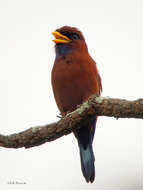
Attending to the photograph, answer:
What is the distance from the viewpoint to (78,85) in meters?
4.42

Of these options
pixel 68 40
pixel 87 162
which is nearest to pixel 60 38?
pixel 68 40

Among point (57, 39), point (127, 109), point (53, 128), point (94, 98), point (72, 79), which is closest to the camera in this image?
point (127, 109)

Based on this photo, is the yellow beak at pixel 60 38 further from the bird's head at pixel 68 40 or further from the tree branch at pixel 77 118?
the tree branch at pixel 77 118

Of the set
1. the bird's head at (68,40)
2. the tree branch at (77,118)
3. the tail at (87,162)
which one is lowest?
the tail at (87,162)

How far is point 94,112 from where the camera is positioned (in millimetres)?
3223

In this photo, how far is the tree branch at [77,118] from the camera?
2.96 meters

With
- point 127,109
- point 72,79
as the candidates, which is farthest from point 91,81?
point 127,109

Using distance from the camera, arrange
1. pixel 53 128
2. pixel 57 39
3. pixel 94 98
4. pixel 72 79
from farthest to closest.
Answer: pixel 57 39 < pixel 72 79 < pixel 53 128 < pixel 94 98

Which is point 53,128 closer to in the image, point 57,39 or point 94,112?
point 94,112

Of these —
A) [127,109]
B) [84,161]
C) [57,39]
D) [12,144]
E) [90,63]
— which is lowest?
[84,161]

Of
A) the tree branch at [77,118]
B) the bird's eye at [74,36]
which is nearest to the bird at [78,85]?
the bird's eye at [74,36]

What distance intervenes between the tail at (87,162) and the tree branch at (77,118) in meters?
1.22

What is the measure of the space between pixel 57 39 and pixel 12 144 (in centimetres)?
193

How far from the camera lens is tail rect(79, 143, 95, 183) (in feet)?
14.7
